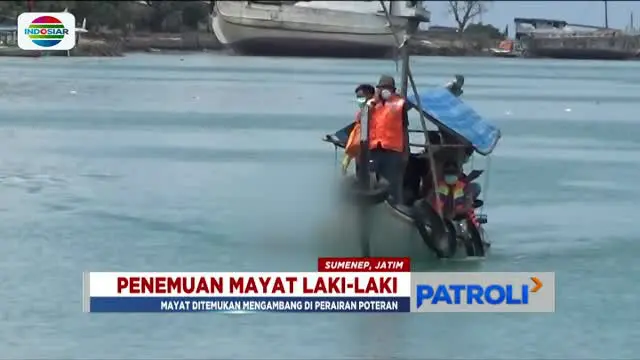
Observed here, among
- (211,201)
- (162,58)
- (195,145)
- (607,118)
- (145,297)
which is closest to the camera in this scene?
(145,297)

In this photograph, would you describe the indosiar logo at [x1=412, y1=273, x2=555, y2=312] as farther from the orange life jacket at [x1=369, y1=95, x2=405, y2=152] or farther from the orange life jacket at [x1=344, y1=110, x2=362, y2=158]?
the orange life jacket at [x1=344, y1=110, x2=362, y2=158]

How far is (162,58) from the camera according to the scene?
9800 centimetres

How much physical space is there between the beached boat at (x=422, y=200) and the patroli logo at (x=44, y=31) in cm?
1795

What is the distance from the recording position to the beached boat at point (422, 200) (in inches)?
658

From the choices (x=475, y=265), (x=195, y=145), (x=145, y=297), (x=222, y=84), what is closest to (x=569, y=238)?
(x=475, y=265)

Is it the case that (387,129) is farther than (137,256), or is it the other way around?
(137,256)

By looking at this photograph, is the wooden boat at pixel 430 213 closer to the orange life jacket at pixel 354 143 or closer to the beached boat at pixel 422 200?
the beached boat at pixel 422 200

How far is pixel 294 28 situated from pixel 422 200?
94701mm

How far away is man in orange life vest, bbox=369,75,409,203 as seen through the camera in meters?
16.6

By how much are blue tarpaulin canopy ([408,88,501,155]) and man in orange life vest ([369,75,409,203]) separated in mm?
635

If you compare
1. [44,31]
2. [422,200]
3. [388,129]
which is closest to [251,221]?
[422,200]

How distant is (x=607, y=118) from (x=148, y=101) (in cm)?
1386

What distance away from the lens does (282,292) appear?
45.6 feet

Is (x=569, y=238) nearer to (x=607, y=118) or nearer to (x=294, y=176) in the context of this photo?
(x=294, y=176)
